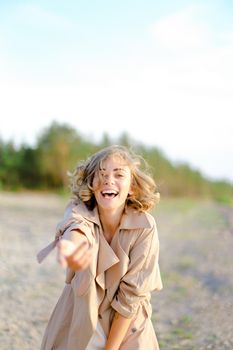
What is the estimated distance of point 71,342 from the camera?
2377 millimetres

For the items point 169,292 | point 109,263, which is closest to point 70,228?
point 109,263

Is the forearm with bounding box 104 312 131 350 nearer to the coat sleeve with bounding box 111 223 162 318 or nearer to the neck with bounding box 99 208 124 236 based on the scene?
the coat sleeve with bounding box 111 223 162 318

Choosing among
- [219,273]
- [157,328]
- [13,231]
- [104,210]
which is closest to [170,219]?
[13,231]

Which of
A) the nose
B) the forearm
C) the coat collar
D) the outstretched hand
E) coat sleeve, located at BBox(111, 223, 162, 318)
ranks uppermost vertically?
the nose

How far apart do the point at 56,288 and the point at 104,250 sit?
11.3ft

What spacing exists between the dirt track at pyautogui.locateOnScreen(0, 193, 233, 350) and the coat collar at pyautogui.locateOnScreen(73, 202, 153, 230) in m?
1.74

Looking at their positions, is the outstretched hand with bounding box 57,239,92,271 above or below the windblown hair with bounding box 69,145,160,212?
below

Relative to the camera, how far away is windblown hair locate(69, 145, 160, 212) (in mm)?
2523

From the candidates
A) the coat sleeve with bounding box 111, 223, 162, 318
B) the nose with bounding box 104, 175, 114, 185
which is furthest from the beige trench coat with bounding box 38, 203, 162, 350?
the nose with bounding box 104, 175, 114, 185

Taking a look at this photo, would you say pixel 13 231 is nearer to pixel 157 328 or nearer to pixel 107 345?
pixel 157 328

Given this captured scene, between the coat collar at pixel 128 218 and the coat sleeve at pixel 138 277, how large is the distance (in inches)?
1.4

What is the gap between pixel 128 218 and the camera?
247 cm

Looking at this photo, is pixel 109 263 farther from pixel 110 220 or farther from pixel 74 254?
pixel 74 254

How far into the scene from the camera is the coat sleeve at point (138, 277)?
2342 millimetres
